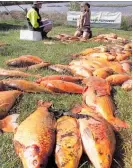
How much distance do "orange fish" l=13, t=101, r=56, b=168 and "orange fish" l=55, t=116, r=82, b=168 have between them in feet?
0.25

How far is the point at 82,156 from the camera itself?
416 cm

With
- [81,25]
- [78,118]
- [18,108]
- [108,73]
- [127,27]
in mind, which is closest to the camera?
[78,118]

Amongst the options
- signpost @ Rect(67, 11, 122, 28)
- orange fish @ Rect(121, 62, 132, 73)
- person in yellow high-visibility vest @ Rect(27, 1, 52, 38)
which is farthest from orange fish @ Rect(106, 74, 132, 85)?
signpost @ Rect(67, 11, 122, 28)

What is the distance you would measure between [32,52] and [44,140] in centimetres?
529

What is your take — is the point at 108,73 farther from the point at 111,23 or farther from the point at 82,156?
the point at 111,23

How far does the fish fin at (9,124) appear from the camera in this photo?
464 cm

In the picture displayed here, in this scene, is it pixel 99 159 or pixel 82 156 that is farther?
pixel 82 156

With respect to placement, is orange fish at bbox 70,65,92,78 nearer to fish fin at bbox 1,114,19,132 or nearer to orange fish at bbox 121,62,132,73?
orange fish at bbox 121,62,132,73

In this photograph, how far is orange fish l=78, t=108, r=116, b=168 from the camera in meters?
3.85

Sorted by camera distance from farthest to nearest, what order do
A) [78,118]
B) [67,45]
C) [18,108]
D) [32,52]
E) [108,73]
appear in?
[67,45]
[32,52]
[108,73]
[18,108]
[78,118]

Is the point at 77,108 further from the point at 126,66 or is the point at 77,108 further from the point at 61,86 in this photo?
the point at 126,66

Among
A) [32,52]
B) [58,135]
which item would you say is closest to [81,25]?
[32,52]

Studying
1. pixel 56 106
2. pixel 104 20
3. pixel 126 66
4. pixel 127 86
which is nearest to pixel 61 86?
pixel 56 106

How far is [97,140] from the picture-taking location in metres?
4.01
